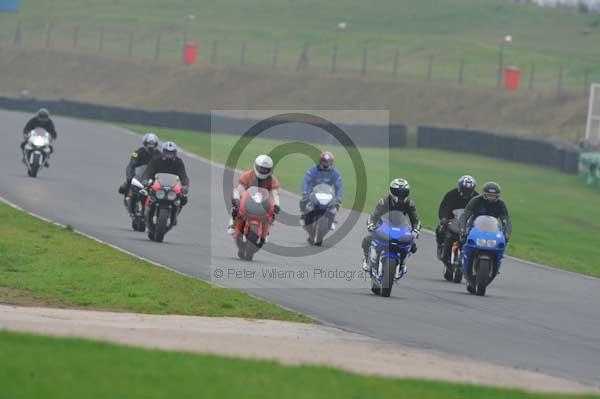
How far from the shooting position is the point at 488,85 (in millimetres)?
72438

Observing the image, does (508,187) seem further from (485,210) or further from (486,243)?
(486,243)

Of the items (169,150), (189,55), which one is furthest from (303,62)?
(169,150)

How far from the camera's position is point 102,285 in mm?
16703

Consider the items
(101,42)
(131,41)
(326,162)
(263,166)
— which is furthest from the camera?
(101,42)

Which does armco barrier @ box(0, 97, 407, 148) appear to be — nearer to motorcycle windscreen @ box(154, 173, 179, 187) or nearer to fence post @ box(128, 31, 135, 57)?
fence post @ box(128, 31, 135, 57)

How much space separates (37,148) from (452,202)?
13.2 metres

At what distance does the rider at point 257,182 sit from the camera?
2039cm

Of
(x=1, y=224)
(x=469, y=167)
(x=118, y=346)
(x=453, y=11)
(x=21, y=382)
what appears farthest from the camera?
(x=453, y=11)

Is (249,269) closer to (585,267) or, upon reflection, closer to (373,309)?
(373,309)

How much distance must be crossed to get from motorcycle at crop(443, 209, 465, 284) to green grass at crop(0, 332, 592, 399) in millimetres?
9401

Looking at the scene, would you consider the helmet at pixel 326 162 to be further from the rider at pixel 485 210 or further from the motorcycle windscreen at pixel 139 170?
the rider at pixel 485 210

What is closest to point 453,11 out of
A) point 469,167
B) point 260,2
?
point 260,2

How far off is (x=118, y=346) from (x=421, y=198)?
81.1 feet

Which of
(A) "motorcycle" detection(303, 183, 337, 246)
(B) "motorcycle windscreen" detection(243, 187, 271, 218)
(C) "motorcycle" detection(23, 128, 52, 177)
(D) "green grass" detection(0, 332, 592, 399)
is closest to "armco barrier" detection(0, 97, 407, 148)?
(C) "motorcycle" detection(23, 128, 52, 177)
